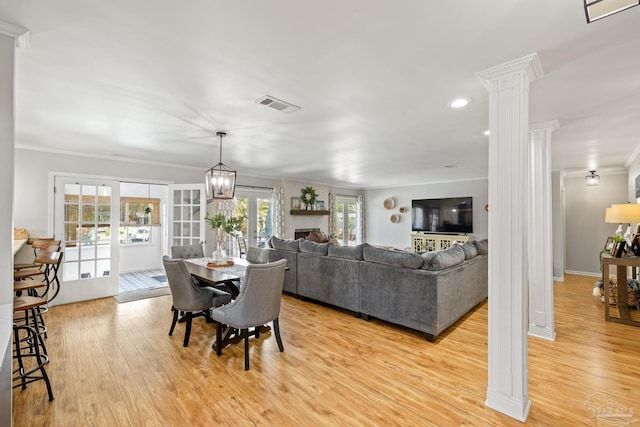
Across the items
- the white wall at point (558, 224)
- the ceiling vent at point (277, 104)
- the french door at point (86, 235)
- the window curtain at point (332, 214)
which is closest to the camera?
the ceiling vent at point (277, 104)

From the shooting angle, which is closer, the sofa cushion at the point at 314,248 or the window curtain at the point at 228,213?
the sofa cushion at the point at 314,248

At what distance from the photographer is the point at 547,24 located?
1559 mm

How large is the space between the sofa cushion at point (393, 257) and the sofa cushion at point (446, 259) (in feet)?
0.46

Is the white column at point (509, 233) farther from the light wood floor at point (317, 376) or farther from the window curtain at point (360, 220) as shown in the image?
the window curtain at point (360, 220)

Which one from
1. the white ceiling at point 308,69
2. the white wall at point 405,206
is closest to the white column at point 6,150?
the white ceiling at point 308,69

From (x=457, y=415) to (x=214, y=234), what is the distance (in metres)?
5.30

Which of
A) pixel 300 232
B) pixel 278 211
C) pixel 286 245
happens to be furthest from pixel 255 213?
pixel 286 245

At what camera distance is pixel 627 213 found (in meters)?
3.87

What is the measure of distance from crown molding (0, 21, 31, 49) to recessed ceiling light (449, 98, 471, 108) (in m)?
3.04

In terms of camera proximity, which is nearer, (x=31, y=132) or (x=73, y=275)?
(x=31, y=132)

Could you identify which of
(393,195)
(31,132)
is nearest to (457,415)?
(31,132)

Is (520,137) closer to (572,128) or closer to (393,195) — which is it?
(572,128)

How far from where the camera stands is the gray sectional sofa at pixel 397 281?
10.6ft

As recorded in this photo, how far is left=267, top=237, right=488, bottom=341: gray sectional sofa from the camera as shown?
10.6 ft
